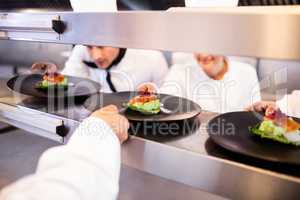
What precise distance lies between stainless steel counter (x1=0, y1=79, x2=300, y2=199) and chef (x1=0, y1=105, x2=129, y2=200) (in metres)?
0.05

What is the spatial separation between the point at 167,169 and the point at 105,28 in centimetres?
26

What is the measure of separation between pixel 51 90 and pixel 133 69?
643 mm

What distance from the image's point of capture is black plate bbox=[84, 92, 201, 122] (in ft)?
2.15

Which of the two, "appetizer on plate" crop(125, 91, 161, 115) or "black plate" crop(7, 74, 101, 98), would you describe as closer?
"appetizer on plate" crop(125, 91, 161, 115)

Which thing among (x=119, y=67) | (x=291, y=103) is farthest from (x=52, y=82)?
(x=291, y=103)

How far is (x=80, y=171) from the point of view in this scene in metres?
0.47

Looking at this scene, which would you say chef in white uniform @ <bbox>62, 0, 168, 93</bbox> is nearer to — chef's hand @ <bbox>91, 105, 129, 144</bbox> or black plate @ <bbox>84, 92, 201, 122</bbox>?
black plate @ <bbox>84, 92, 201, 122</bbox>

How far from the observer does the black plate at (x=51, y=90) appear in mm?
842

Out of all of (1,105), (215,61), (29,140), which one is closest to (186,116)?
(1,105)

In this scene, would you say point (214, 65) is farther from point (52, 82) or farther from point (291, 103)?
point (52, 82)

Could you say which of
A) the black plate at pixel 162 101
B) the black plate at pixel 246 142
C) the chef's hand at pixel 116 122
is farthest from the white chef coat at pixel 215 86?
the chef's hand at pixel 116 122

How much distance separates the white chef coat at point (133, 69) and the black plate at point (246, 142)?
2.67ft

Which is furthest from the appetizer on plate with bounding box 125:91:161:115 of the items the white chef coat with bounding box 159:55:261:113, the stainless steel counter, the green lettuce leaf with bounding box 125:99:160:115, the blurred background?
the white chef coat with bounding box 159:55:261:113

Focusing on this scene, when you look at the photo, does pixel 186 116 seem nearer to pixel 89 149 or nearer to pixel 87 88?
pixel 89 149
